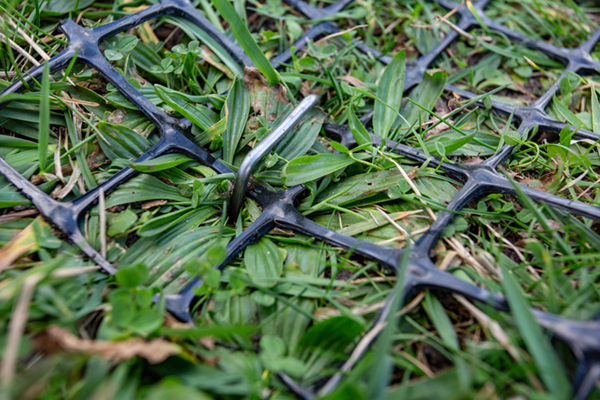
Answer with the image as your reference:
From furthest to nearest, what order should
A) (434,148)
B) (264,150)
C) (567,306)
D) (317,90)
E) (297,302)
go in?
(317,90) < (434,148) < (264,150) < (297,302) < (567,306)

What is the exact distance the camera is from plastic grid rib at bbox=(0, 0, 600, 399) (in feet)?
2.24

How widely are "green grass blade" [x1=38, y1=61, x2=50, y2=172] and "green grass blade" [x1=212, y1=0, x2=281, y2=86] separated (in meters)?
0.44

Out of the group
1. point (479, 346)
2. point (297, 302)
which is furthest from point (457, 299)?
point (297, 302)

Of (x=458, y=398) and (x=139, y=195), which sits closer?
(x=458, y=398)

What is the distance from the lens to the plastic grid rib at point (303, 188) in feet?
2.24

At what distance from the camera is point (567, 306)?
709 mm

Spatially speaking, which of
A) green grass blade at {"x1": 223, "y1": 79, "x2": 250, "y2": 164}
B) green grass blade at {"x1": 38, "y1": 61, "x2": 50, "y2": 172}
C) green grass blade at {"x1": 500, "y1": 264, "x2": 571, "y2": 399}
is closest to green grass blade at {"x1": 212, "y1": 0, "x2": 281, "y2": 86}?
green grass blade at {"x1": 223, "y1": 79, "x2": 250, "y2": 164}

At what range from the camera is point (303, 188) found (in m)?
0.98

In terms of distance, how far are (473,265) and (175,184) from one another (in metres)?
0.71

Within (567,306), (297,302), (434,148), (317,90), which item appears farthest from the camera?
(317,90)

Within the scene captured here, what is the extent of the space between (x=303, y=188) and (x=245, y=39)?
16.9 inches

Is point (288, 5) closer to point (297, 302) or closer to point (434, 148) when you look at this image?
point (434, 148)

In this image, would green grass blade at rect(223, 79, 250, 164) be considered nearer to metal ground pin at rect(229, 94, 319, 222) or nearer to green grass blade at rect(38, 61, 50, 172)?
metal ground pin at rect(229, 94, 319, 222)

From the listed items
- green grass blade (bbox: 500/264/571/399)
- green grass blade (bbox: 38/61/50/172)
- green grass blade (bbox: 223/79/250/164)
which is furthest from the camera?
green grass blade (bbox: 223/79/250/164)
